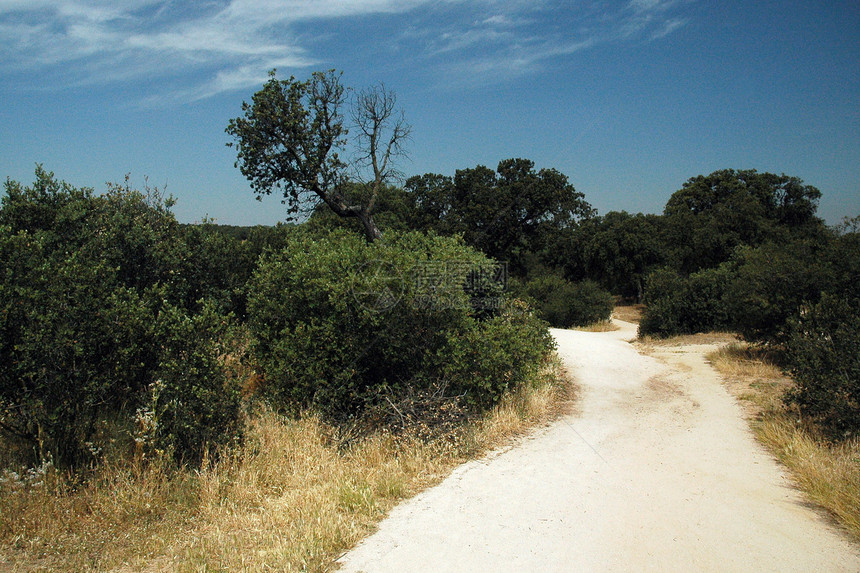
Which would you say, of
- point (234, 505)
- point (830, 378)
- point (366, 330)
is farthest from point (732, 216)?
point (234, 505)

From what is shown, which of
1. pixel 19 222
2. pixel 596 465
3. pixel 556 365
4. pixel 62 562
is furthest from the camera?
pixel 556 365

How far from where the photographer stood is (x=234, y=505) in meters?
4.85

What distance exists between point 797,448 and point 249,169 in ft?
43.1

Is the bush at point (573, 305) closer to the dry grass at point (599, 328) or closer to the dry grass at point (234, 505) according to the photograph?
the dry grass at point (599, 328)

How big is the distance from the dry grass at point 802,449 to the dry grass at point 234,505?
11.1 ft

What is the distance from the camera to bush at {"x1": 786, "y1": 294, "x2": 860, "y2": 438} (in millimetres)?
6363

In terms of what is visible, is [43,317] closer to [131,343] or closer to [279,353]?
[131,343]

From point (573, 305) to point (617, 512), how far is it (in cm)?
2275

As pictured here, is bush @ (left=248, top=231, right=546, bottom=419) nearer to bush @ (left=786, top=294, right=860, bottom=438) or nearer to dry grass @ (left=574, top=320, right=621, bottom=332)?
bush @ (left=786, top=294, right=860, bottom=438)

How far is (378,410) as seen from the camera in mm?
6715

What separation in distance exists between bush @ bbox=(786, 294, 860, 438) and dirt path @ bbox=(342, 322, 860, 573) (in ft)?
2.92

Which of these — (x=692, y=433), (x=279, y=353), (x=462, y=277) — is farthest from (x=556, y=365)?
(x=279, y=353)

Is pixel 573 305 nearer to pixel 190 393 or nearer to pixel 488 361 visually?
pixel 488 361

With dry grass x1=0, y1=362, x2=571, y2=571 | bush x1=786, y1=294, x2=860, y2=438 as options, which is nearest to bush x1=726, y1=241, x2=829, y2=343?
bush x1=786, y1=294, x2=860, y2=438
